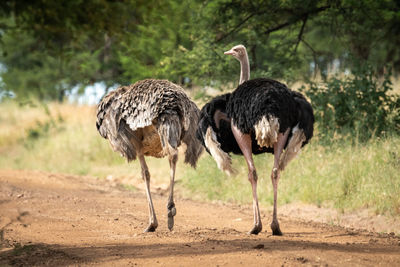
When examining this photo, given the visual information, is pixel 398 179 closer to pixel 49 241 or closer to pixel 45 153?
pixel 49 241

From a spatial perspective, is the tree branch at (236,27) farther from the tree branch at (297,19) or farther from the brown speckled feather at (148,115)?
the brown speckled feather at (148,115)

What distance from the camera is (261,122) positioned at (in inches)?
251

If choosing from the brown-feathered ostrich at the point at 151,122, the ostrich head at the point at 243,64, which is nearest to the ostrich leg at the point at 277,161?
the brown-feathered ostrich at the point at 151,122

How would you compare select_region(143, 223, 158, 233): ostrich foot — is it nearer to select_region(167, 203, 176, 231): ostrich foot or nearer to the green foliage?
select_region(167, 203, 176, 231): ostrich foot

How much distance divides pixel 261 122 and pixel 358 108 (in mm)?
6039

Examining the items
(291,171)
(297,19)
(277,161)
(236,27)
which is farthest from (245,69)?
(297,19)

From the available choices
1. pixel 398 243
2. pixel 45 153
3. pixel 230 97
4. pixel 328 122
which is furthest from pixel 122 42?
pixel 45 153

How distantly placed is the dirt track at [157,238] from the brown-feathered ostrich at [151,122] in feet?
2.54

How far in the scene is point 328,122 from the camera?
1236 cm

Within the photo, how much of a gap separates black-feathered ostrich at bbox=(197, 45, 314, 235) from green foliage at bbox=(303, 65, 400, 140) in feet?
14.8

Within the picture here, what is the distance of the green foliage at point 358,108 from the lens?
11469 mm

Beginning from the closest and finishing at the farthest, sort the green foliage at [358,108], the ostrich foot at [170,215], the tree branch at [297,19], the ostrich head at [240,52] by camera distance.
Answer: the ostrich foot at [170,215] < the ostrich head at [240,52] < the green foliage at [358,108] < the tree branch at [297,19]

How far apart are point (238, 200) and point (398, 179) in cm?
320

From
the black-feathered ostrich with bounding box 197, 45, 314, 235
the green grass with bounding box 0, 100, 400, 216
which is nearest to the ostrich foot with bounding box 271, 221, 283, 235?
the black-feathered ostrich with bounding box 197, 45, 314, 235
